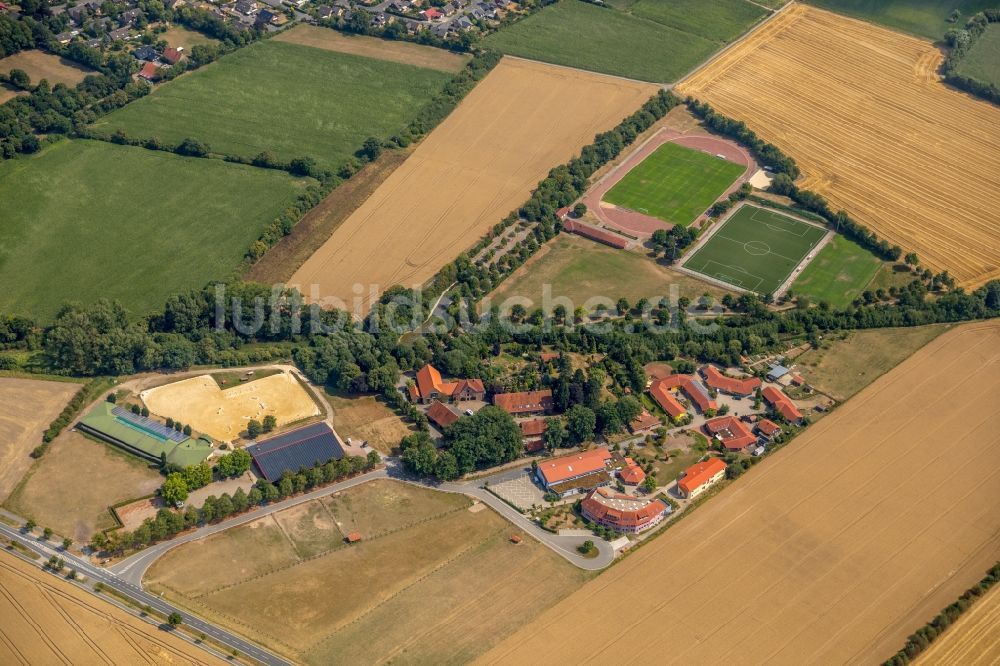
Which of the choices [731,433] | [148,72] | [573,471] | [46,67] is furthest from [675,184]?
[46,67]

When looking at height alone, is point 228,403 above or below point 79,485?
above

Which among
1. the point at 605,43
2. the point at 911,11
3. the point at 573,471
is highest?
the point at 911,11

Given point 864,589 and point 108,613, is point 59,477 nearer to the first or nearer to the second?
point 108,613

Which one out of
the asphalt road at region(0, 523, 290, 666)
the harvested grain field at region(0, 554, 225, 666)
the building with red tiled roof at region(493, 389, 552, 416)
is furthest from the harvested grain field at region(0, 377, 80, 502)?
the building with red tiled roof at region(493, 389, 552, 416)

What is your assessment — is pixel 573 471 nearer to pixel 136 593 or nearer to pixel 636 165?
pixel 136 593

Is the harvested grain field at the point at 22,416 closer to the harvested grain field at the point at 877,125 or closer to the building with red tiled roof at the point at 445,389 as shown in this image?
the building with red tiled roof at the point at 445,389

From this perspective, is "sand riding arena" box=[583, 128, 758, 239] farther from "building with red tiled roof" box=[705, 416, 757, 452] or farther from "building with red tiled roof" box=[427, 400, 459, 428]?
"building with red tiled roof" box=[427, 400, 459, 428]
